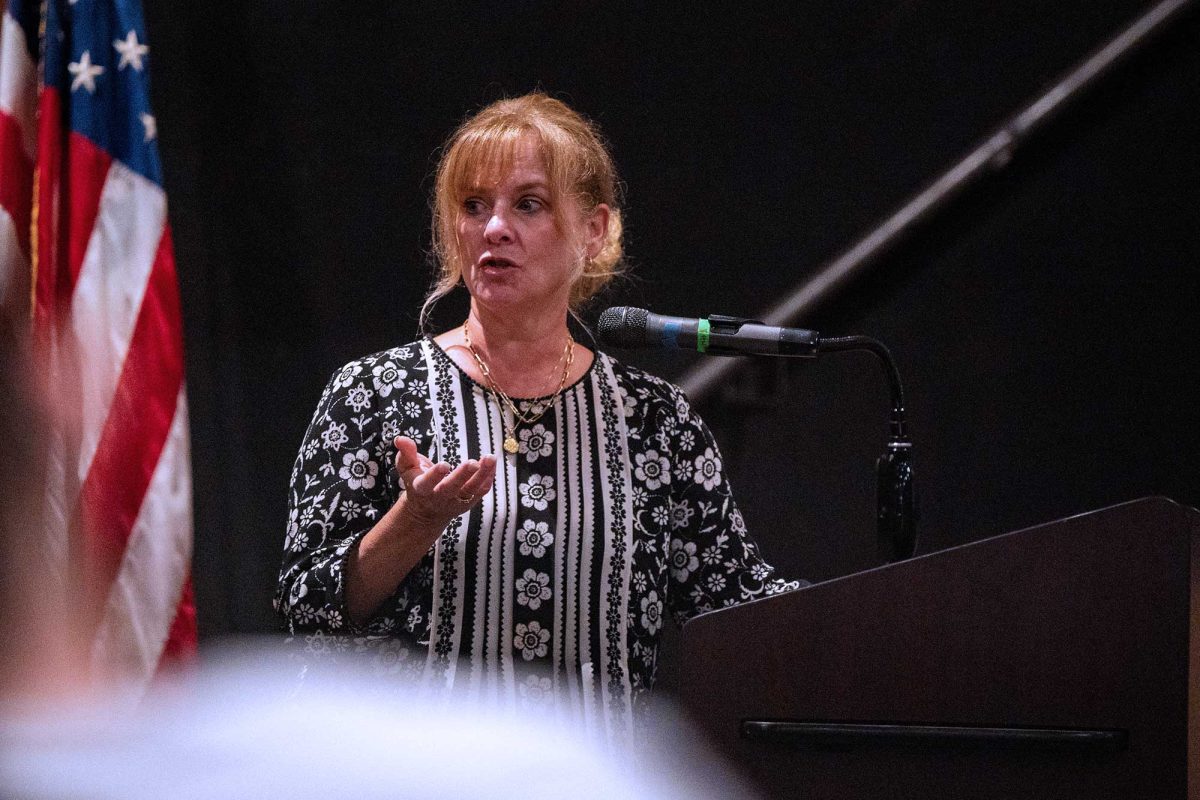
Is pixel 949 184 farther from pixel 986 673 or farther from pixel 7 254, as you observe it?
pixel 7 254

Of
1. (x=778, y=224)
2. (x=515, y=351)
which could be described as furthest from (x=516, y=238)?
(x=778, y=224)

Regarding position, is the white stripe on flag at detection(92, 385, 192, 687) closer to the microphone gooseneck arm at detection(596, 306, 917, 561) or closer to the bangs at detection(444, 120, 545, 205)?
the bangs at detection(444, 120, 545, 205)

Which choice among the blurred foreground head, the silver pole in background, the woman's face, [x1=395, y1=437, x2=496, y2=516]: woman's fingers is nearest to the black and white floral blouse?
the woman's face

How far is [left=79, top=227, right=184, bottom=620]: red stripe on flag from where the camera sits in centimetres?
185

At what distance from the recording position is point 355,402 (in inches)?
57.9

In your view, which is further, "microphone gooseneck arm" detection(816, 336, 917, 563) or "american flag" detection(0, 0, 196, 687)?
"american flag" detection(0, 0, 196, 687)

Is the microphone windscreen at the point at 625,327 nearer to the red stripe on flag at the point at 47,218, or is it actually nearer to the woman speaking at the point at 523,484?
the woman speaking at the point at 523,484

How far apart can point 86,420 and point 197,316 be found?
0.32 m

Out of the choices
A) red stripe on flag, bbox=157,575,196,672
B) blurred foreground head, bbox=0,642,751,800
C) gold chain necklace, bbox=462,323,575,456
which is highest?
gold chain necklace, bbox=462,323,575,456

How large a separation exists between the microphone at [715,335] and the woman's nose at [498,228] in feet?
0.85

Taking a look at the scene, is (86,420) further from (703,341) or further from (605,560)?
(703,341)

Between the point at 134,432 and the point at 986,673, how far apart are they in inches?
56.5

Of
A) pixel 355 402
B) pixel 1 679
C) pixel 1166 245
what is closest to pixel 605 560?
pixel 355 402

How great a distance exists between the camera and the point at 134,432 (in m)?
1.88
